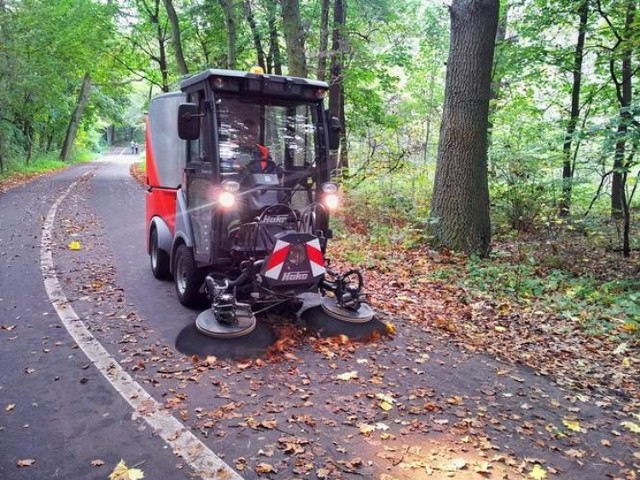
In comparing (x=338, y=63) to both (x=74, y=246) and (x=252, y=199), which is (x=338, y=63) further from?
(x=252, y=199)

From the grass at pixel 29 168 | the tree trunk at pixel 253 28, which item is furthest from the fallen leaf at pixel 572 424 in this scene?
the grass at pixel 29 168

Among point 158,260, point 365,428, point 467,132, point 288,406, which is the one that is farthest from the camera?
point 467,132

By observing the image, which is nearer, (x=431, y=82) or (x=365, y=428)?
(x=365, y=428)

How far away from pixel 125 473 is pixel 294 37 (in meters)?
11.7

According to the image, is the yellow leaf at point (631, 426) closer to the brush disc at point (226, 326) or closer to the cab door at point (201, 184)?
the brush disc at point (226, 326)

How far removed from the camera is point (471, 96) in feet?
28.4

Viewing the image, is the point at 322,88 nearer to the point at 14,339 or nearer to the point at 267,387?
the point at 267,387

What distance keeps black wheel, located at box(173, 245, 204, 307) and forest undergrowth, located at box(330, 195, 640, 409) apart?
7.82 feet

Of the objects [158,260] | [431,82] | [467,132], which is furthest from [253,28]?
[158,260]

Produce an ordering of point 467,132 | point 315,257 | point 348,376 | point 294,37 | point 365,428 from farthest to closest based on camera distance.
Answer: point 294,37 < point 467,132 < point 315,257 < point 348,376 < point 365,428

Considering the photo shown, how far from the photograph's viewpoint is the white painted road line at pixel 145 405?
3.29 meters

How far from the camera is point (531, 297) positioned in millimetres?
7008

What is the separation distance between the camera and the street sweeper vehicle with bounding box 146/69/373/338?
206 inches

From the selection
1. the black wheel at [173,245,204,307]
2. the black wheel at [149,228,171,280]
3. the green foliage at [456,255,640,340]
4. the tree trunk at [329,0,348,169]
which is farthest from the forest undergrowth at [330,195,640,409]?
the tree trunk at [329,0,348,169]
